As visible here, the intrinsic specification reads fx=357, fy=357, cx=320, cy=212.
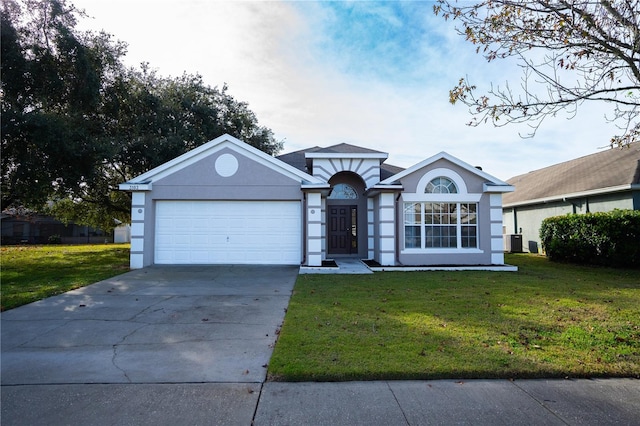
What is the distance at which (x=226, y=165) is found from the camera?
13.4m

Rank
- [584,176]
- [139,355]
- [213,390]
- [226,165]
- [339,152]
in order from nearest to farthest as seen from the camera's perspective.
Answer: [213,390] < [139,355] < [226,165] < [339,152] < [584,176]

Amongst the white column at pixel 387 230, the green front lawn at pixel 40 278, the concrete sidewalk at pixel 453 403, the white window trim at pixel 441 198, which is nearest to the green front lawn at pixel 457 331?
the concrete sidewalk at pixel 453 403

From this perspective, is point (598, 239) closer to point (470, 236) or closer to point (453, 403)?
point (470, 236)

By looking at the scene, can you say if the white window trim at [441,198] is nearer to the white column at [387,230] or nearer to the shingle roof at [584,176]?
the white column at [387,230]

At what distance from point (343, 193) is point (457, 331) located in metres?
11.3

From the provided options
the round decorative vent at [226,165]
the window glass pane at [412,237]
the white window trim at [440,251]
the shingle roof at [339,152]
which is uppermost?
the shingle roof at [339,152]

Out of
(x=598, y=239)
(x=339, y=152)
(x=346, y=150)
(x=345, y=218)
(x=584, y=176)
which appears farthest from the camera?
(x=584, y=176)

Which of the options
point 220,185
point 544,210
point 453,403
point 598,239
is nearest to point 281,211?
point 220,185

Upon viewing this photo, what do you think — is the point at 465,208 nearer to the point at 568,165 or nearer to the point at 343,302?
the point at 343,302

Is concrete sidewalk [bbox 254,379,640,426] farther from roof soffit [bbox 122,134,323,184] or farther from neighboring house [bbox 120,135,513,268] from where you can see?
roof soffit [bbox 122,134,323,184]

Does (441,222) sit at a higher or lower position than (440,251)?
higher

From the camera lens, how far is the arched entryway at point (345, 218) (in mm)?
16219

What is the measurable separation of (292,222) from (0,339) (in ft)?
30.1

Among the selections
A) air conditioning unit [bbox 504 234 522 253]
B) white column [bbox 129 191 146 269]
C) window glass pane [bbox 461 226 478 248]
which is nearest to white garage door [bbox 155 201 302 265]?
white column [bbox 129 191 146 269]
